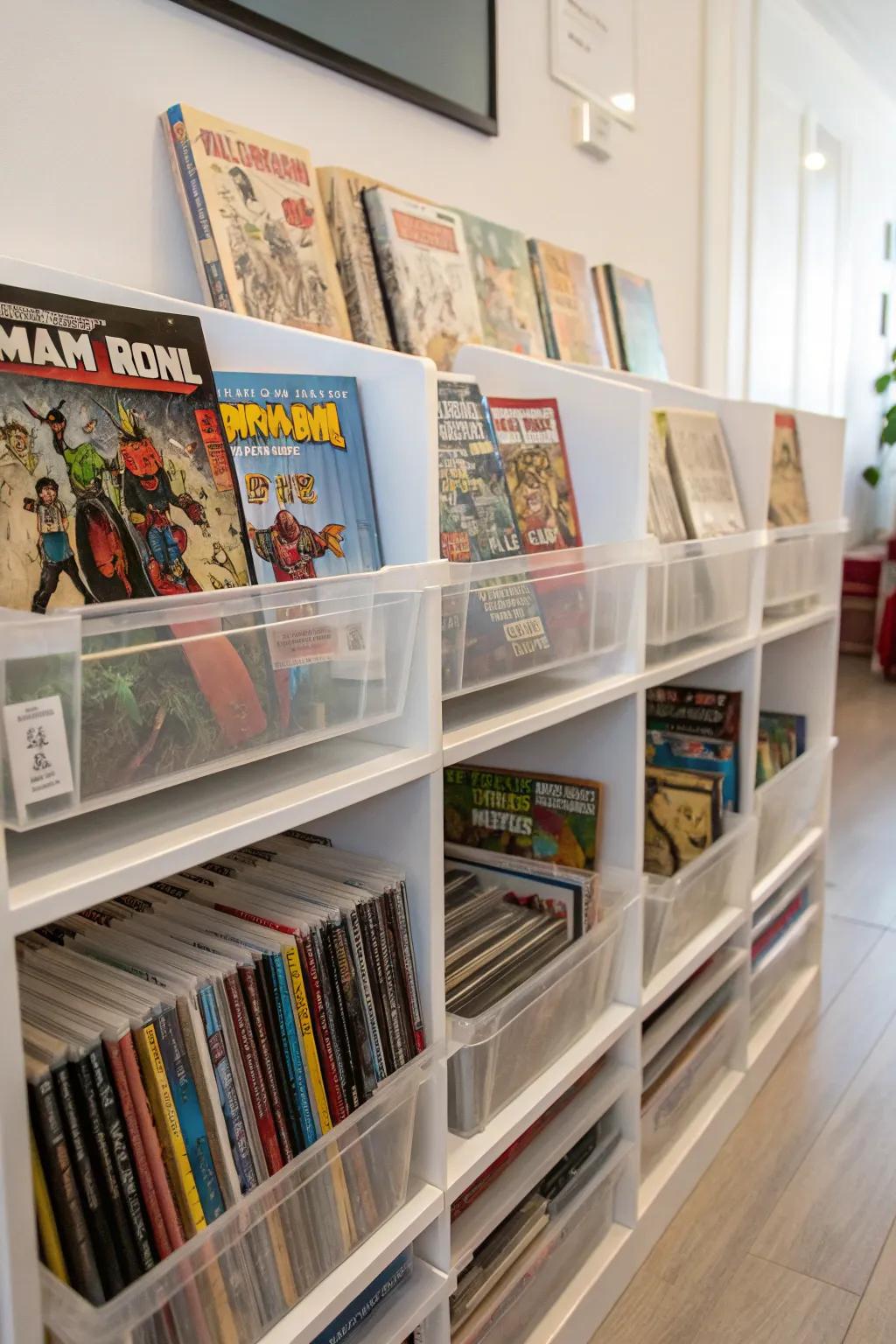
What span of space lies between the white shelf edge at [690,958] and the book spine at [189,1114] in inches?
29.1

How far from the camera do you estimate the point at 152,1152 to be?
712 millimetres

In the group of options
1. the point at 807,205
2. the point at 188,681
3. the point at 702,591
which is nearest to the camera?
the point at 188,681

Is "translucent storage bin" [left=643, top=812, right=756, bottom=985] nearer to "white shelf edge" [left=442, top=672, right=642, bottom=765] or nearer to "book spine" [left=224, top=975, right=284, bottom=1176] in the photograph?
"white shelf edge" [left=442, top=672, right=642, bottom=765]

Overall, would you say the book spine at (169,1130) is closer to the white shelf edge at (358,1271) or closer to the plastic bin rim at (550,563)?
the white shelf edge at (358,1271)

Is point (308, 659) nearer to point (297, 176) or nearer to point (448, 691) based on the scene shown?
point (448, 691)

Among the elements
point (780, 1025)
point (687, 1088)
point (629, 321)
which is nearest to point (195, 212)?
point (629, 321)

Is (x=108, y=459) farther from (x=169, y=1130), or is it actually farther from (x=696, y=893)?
(x=696, y=893)

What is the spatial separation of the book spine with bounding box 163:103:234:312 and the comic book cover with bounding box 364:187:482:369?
28cm

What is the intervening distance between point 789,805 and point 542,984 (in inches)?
37.9

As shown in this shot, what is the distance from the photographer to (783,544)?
1748mm

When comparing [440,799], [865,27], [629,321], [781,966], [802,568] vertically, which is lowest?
[781,966]

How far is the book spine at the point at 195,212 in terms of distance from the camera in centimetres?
106

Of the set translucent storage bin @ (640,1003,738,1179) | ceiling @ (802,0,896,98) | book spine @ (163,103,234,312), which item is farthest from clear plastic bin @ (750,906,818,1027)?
ceiling @ (802,0,896,98)

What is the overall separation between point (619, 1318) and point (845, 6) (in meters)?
3.48
